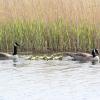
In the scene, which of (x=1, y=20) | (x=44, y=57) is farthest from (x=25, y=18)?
(x=44, y=57)

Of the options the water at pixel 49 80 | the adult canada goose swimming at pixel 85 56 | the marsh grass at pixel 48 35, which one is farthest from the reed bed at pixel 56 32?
the water at pixel 49 80

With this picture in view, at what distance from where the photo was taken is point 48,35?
19516mm

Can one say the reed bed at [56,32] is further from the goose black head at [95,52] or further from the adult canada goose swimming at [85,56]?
the adult canada goose swimming at [85,56]

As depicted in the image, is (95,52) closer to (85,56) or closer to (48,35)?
(85,56)

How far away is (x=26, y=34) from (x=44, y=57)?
2.11 metres

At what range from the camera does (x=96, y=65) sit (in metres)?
16.6

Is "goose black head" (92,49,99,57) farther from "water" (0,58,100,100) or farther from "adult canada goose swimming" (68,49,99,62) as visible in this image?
"water" (0,58,100,100)

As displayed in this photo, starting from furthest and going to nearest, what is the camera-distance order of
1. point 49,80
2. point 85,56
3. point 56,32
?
point 56,32 → point 85,56 → point 49,80

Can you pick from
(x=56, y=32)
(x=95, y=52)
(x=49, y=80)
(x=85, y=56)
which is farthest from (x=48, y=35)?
(x=49, y=80)

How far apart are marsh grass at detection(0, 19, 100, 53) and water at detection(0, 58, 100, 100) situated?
1.90 meters

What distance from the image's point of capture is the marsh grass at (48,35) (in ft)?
63.3

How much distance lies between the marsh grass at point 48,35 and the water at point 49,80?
1897 mm

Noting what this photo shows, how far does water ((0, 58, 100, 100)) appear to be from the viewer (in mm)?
11039

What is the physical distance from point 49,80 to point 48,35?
6.52 metres
